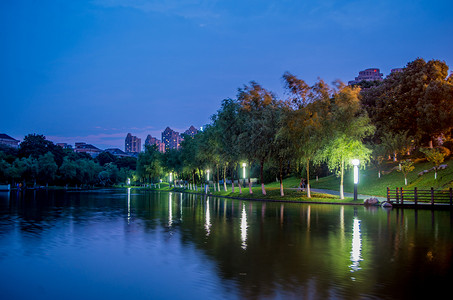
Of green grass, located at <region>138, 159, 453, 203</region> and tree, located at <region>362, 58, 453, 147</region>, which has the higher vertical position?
tree, located at <region>362, 58, 453, 147</region>

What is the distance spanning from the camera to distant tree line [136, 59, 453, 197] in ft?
149

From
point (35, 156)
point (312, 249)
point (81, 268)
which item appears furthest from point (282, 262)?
point (35, 156)

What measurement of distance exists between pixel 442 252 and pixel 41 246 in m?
13.3

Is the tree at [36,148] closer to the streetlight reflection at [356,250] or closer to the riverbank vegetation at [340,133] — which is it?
the riverbank vegetation at [340,133]

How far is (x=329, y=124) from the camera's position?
4575cm

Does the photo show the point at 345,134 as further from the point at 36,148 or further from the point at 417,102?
the point at 36,148

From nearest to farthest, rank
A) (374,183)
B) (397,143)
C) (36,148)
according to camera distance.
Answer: (374,183) < (397,143) < (36,148)

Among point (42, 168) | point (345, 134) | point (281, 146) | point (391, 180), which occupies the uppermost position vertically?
point (345, 134)

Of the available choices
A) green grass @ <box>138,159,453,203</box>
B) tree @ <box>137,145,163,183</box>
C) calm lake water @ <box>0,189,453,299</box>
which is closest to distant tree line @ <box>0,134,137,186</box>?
tree @ <box>137,145,163,183</box>

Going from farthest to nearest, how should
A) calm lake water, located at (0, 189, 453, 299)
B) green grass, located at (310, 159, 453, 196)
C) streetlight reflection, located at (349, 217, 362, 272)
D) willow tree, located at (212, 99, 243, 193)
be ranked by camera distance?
Answer: willow tree, located at (212, 99, 243, 193) → green grass, located at (310, 159, 453, 196) → streetlight reflection, located at (349, 217, 362, 272) → calm lake water, located at (0, 189, 453, 299)

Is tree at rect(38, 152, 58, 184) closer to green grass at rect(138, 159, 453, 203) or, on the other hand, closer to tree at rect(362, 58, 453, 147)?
green grass at rect(138, 159, 453, 203)

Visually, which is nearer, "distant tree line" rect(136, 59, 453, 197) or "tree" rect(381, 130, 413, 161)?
"distant tree line" rect(136, 59, 453, 197)

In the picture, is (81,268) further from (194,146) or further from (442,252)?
(194,146)

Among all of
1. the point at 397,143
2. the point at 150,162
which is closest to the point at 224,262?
the point at 397,143
